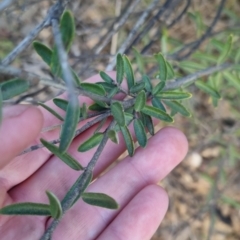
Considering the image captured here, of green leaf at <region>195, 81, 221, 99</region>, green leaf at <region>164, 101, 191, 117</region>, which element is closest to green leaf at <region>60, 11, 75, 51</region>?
green leaf at <region>164, 101, 191, 117</region>

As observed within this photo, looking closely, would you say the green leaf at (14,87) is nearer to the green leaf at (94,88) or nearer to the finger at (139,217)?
the green leaf at (94,88)

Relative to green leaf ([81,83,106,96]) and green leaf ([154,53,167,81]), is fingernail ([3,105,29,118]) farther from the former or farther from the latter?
green leaf ([154,53,167,81])

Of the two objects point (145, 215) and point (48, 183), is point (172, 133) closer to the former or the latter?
point (145, 215)

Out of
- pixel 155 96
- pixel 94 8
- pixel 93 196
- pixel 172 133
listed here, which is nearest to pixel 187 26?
pixel 94 8

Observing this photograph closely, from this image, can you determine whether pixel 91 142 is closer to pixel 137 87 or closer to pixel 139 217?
pixel 137 87

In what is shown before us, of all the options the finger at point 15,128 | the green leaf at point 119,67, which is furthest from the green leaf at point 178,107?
Result: the finger at point 15,128

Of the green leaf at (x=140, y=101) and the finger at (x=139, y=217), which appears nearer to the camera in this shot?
the green leaf at (x=140, y=101)
